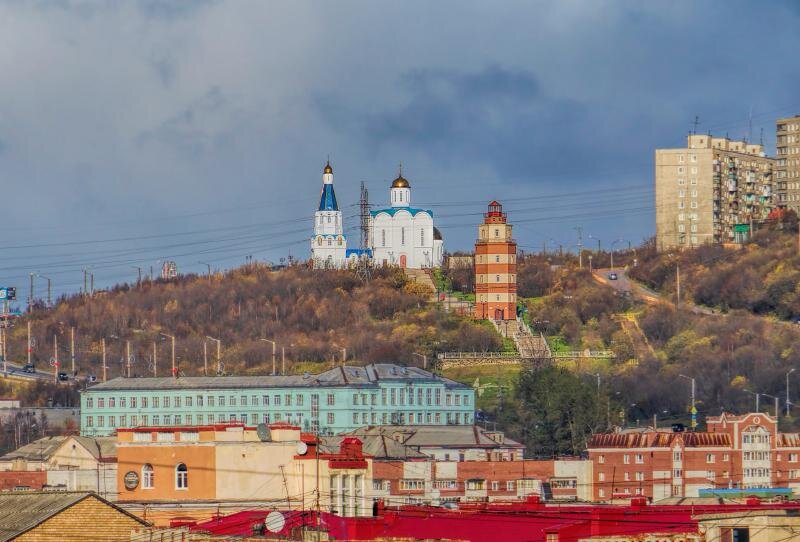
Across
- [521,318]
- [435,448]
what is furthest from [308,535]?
[521,318]

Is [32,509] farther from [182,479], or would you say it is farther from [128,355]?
[128,355]

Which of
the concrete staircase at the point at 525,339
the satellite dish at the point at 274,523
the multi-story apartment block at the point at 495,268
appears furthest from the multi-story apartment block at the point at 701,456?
the multi-story apartment block at the point at 495,268

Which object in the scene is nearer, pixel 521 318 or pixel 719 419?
pixel 719 419

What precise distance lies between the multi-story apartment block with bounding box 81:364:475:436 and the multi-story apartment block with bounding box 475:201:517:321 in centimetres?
3872

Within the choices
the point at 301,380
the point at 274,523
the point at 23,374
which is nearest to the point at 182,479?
the point at 274,523

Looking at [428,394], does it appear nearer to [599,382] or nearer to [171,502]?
[599,382]

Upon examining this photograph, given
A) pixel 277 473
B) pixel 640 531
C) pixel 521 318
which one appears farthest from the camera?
pixel 521 318

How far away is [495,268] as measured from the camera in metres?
192

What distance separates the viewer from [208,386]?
152m

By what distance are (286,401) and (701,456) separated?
131 ft

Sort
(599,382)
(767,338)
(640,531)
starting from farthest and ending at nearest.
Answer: (767,338) < (599,382) < (640,531)

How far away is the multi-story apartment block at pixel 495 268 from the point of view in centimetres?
18950

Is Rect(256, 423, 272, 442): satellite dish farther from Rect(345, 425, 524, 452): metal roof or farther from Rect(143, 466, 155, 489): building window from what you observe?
Rect(345, 425, 524, 452): metal roof

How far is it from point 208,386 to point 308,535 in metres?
105
